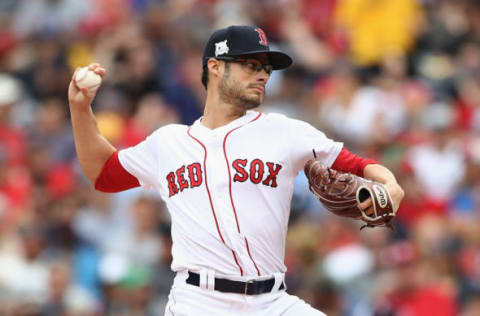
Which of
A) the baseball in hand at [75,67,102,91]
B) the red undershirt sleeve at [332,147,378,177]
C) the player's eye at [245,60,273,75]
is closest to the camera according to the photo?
the red undershirt sleeve at [332,147,378,177]

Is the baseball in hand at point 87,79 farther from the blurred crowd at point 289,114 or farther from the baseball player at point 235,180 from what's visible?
the blurred crowd at point 289,114

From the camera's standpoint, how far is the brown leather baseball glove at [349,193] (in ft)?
15.2

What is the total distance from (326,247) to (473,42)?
394 cm

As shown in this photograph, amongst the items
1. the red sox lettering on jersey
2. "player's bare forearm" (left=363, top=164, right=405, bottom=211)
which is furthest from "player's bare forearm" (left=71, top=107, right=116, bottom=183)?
"player's bare forearm" (left=363, top=164, right=405, bottom=211)

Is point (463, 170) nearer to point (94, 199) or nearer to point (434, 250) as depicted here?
point (434, 250)

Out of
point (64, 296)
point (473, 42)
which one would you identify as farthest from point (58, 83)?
point (473, 42)

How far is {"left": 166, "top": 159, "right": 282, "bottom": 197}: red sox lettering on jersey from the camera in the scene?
4.90 meters

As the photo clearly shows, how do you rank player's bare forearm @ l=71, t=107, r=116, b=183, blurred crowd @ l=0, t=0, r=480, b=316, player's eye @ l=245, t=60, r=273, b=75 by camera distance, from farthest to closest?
blurred crowd @ l=0, t=0, r=480, b=316 → player's bare forearm @ l=71, t=107, r=116, b=183 → player's eye @ l=245, t=60, r=273, b=75

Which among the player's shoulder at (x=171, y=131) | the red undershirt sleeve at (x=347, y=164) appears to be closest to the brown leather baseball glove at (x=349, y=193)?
the red undershirt sleeve at (x=347, y=164)

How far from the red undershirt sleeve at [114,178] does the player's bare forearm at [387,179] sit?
4.29 ft

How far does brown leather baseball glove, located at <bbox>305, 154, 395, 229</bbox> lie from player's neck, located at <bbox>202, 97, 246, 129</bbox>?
0.51 metres

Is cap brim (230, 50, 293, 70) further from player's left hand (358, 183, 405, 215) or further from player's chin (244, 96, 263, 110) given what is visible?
player's left hand (358, 183, 405, 215)

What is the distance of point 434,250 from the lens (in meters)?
8.39

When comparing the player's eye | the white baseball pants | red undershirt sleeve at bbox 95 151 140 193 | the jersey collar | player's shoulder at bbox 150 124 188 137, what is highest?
the player's eye
